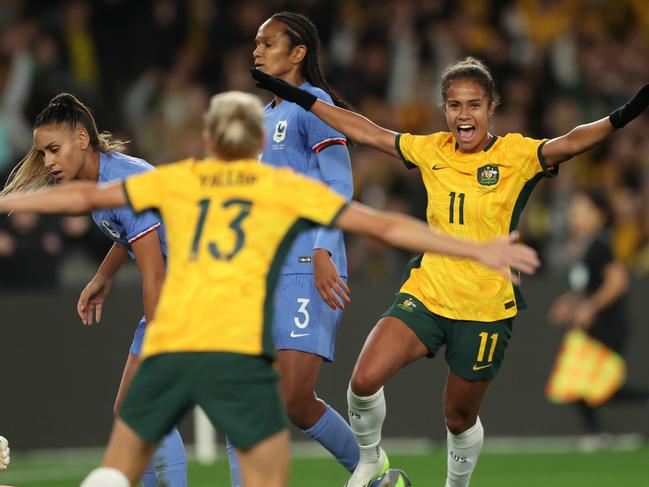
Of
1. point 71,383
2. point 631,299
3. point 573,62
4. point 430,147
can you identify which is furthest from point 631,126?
point 430,147

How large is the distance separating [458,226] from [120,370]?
604 cm

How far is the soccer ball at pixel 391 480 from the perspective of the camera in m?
7.43

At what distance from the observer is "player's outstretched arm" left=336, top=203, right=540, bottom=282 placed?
5059 mm

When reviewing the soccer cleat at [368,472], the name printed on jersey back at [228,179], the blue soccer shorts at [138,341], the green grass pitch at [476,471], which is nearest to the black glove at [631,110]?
the soccer cleat at [368,472]

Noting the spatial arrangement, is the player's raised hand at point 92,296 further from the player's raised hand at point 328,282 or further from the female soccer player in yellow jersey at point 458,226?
the female soccer player in yellow jersey at point 458,226

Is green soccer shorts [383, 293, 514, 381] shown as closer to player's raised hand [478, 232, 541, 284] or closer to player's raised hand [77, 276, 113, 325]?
player's raised hand [77, 276, 113, 325]

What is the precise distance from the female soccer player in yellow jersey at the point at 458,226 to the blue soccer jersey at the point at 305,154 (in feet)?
0.56

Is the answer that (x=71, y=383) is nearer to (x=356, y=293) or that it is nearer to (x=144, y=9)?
(x=356, y=293)

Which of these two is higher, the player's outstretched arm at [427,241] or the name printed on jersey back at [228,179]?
the name printed on jersey back at [228,179]

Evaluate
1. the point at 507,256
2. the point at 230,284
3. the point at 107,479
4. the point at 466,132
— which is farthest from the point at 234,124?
the point at 466,132

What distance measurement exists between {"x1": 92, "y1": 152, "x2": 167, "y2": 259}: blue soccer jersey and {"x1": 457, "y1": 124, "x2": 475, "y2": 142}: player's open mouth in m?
1.63

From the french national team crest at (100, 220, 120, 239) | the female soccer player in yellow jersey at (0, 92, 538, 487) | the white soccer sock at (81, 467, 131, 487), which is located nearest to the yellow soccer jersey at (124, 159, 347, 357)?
the female soccer player in yellow jersey at (0, 92, 538, 487)

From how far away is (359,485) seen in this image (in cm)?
741

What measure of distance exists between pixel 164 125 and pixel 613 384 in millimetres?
5215
